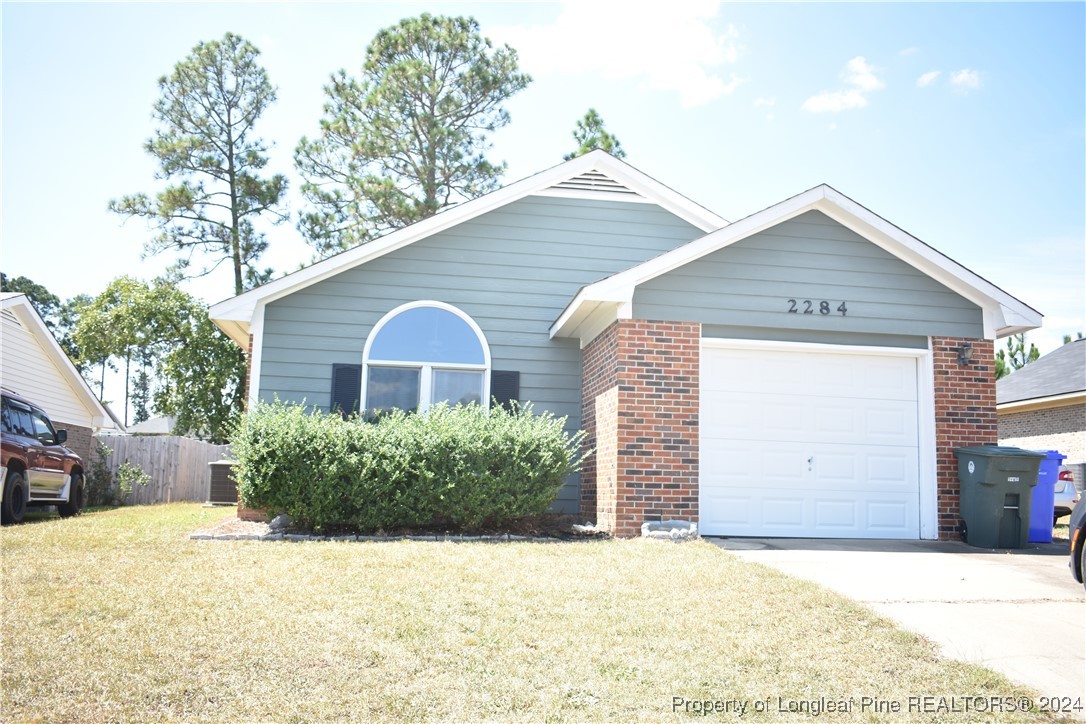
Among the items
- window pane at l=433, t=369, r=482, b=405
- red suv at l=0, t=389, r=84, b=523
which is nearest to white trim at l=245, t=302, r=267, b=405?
window pane at l=433, t=369, r=482, b=405

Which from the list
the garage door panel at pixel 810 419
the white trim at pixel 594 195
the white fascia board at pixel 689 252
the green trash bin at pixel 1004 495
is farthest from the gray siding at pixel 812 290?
the white trim at pixel 594 195

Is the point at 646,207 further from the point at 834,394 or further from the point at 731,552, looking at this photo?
the point at 731,552

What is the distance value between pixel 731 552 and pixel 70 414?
55.5 feet

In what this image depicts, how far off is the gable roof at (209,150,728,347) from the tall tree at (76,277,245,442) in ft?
43.7

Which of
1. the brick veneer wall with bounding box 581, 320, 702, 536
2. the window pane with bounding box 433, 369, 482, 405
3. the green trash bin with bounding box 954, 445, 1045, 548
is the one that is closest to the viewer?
the green trash bin with bounding box 954, 445, 1045, 548

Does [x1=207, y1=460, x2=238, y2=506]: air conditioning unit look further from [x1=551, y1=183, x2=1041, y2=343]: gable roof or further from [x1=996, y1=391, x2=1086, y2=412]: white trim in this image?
[x1=996, y1=391, x2=1086, y2=412]: white trim

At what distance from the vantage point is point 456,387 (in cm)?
1116

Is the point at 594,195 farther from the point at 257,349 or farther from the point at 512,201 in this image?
the point at 257,349

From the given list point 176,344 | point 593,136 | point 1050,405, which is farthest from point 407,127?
point 1050,405

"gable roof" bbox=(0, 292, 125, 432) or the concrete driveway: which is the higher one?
"gable roof" bbox=(0, 292, 125, 432)

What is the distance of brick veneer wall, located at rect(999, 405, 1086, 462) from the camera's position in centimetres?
1772

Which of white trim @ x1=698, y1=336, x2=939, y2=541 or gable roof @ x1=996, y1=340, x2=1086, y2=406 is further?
gable roof @ x1=996, y1=340, x2=1086, y2=406

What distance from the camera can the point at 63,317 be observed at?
52.4 m

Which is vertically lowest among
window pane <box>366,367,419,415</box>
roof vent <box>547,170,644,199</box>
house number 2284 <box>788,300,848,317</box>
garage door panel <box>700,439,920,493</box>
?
garage door panel <box>700,439,920,493</box>
